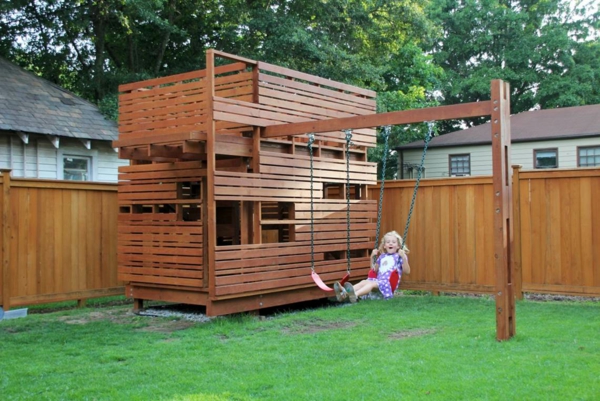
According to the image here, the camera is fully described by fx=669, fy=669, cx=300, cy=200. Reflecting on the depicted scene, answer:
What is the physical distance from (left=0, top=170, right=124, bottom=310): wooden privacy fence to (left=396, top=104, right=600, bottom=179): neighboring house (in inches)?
589

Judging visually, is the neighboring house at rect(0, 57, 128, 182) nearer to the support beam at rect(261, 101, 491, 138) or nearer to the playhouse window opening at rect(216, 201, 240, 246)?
the playhouse window opening at rect(216, 201, 240, 246)

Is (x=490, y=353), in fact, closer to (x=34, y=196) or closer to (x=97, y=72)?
(x=34, y=196)

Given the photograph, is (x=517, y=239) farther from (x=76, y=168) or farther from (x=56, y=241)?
(x=76, y=168)

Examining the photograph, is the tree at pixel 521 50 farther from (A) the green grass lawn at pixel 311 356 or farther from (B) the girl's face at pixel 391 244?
(A) the green grass lawn at pixel 311 356

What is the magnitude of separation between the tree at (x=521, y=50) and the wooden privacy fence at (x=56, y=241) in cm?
2335

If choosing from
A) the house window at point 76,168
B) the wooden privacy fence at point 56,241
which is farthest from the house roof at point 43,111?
the wooden privacy fence at point 56,241

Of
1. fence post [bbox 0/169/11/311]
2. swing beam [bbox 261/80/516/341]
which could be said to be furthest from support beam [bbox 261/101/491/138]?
fence post [bbox 0/169/11/311]

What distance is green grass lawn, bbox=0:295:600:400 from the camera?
16.0 feet

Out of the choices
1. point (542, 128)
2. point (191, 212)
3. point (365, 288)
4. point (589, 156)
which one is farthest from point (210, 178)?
point (542, 128)

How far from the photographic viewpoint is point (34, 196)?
9.38m

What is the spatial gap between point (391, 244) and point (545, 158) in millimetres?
13951

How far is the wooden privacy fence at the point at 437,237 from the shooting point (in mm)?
9273

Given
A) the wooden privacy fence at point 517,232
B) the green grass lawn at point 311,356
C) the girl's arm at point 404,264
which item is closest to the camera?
the green grass lawn at point 311,356

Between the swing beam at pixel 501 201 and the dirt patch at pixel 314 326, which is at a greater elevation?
the swing beam at pixel 501 201
